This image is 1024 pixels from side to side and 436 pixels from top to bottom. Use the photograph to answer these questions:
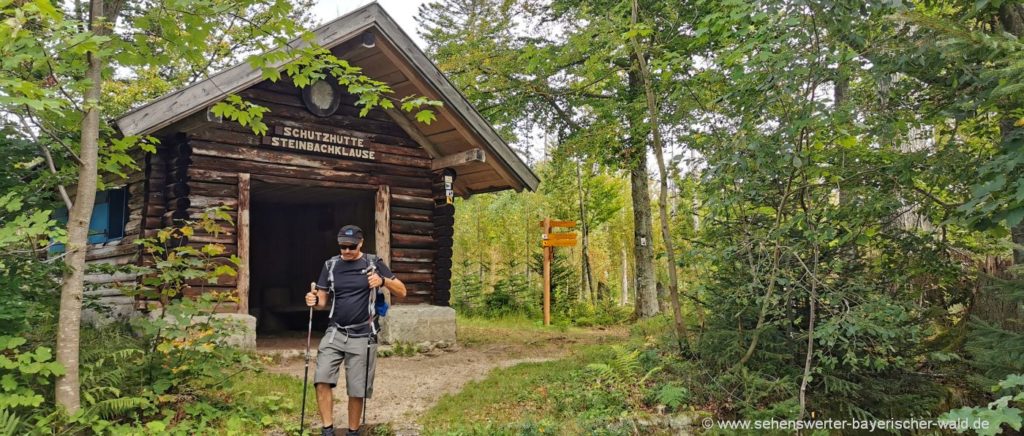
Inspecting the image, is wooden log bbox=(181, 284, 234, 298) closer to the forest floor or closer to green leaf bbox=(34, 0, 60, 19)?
the forest floor

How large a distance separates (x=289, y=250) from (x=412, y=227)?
556cm

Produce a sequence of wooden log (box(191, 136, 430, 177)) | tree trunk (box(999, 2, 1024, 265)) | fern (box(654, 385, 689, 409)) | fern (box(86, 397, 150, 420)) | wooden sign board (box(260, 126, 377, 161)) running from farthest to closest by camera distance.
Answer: wooden sign board (box(260, 126, 377, 161)) < wooden log (box(191, 136, 430, 177)) < fern (box(654, 385, 689, 409)) < tree trunk (box(999, 2, 1024, 265)) < fern (box(86, 397, 150, 420))

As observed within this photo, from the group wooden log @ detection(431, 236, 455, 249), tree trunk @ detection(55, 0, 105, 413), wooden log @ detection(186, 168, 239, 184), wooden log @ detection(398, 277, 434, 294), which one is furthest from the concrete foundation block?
tree trunk @ detection(55, 0, 105, 413)

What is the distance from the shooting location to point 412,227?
34.0 ft

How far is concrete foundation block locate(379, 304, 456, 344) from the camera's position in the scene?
31.6 feet

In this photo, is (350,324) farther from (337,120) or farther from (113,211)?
(113,211)

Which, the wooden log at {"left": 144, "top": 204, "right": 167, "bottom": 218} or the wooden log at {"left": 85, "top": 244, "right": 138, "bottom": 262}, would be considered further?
the wooden log at {"left": 85, "top": 244, "right": 138, "bottom": 262}

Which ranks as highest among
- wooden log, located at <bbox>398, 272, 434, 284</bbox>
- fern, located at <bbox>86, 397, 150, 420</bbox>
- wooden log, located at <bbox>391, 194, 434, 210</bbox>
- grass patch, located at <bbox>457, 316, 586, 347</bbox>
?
wooden log, located at <bbox>391, 194, 434, 210</bbox>

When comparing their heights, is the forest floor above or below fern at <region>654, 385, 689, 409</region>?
below

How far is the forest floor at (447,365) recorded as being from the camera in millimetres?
6355

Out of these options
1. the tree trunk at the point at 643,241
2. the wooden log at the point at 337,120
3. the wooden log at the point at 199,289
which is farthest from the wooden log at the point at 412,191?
the tree trunk at the point at 643,241

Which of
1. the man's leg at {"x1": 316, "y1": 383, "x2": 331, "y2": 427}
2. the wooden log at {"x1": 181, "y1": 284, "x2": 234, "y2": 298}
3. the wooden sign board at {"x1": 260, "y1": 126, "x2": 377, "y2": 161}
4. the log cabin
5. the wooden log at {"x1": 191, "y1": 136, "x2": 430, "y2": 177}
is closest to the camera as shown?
the man's leg at {"x1": 316, "y1": 383, "x2": 331, "y2": 427}

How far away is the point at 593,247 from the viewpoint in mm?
26562

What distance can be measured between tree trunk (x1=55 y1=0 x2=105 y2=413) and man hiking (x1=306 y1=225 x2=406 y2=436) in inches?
67.3
